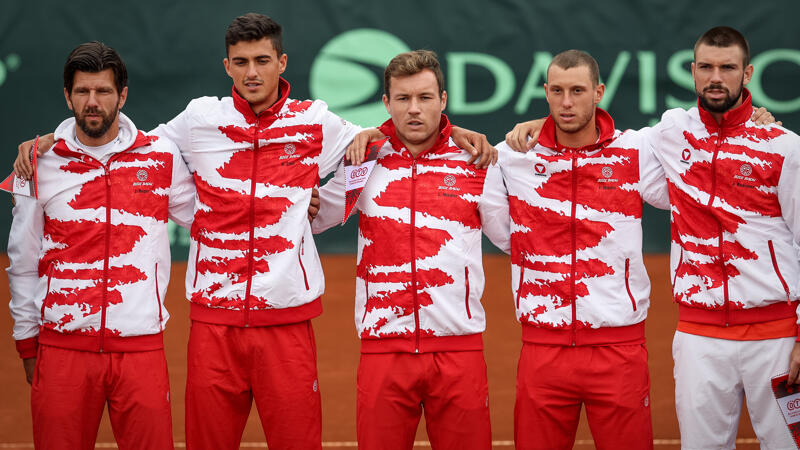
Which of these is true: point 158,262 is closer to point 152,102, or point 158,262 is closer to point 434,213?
point 434,213

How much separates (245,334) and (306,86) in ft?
16.5

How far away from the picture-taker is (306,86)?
8.39 meters

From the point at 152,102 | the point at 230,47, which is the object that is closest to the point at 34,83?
the point at 152,102

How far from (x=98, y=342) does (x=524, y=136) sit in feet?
5.94

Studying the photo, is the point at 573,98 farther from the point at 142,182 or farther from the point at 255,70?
the point at 142,182

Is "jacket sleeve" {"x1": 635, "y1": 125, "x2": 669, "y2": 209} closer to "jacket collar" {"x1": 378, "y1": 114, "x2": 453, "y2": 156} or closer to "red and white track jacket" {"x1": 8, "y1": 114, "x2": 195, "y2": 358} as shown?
"jacket collar" {"x1": 378, "y1": 114, "x2": 453, "y2": 156}

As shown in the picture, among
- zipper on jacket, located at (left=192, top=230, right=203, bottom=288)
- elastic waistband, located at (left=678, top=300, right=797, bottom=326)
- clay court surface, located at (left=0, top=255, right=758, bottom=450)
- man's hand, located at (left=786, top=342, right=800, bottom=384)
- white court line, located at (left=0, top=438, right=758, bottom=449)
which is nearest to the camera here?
man's hand, located at (left=786, top=342, right=800, bottom=384)

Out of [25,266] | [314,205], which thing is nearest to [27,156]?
[25,266]

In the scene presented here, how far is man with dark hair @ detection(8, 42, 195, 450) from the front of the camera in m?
3.54

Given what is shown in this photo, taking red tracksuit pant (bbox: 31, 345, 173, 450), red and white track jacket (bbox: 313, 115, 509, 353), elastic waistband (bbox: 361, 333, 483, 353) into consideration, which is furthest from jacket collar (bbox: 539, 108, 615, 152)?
red tracksuit pant (bbox: 31, 345, 173, 450)

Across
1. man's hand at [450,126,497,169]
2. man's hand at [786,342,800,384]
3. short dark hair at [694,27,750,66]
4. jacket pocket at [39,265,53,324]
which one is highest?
short dark hair at [694,27,750,66]

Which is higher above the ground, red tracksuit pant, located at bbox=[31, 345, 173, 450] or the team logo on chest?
the team logo on chest

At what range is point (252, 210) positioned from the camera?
143 inches

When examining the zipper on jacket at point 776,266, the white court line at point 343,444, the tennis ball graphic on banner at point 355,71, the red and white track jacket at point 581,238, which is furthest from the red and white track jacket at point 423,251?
the tennis ball graphic on banner at point 355,71
